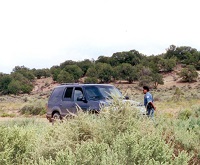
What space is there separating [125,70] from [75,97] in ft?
204

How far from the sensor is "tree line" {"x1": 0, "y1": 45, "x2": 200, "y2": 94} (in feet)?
238

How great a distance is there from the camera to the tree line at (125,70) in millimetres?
72500

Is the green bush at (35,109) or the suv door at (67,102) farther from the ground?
the suv door at (67,102)

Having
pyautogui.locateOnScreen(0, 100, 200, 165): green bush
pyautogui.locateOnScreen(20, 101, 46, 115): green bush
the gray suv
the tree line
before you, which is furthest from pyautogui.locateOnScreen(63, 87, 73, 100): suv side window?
the tree line

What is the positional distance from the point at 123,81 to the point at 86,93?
6568 centimetres

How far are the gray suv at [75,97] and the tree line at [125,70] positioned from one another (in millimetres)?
55019

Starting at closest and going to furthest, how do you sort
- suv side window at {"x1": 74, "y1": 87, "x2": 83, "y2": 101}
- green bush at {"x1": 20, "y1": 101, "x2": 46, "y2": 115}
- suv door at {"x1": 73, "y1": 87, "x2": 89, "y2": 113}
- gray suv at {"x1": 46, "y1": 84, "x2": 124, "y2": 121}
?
gray suv at {"x1": 46, "y1": 84, "x2": 124, "y2": 121}, suv door at {"x1": 73, "y1": 87, "x2": 89, "y2": 113}, suv side window at {"x1": 74, "y1": 87, "x2": 83, "y2": 101}, green bush at {"x1": 20, "y1": 101, "x2": 46, "y2": 115}

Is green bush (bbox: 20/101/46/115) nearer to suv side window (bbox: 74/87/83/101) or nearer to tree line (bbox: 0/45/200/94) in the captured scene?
suv side window (bbox: 74/87/83/101)

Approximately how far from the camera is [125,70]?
7644cm

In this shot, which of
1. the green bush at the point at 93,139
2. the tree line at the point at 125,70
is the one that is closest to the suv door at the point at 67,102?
the green bush at the point at 93,139

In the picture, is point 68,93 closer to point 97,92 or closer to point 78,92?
point 78,92

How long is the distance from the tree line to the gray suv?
55.0m

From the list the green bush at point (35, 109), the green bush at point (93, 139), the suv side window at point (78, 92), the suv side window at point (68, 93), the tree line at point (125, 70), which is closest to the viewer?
the green bush at point (93, 139)

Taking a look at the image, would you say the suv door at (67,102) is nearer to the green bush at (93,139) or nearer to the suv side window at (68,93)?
the suv side window at (68,93)
